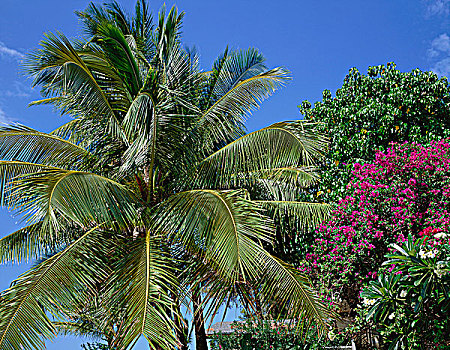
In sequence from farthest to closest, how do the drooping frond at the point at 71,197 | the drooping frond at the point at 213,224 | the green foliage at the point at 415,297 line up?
the green foliage at the point at 415,297 → the drooping frond at the point at 213,224 → the drooping frond at the point at 71,197

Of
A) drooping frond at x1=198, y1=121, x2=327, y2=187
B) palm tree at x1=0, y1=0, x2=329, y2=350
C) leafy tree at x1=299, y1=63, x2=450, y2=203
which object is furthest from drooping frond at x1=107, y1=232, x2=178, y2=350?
leafy tree at x1=299, y1=63, x2=450, y2=203

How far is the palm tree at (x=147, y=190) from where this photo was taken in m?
6.78

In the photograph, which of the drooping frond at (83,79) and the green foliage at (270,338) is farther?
the green foliage at (270,338)

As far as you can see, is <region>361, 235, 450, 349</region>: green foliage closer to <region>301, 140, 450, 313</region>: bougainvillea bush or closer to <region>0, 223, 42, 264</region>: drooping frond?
<region>301, 140, 450, 313</region>: bougainvillea bush

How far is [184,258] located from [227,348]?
6.65ft

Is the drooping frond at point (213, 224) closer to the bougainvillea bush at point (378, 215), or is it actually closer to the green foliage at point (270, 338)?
the green foliage at point (270, 338)

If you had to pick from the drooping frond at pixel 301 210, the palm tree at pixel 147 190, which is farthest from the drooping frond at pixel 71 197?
the drooping frond at pixel 301 210

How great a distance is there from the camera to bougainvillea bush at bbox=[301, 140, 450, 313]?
9.05 metres

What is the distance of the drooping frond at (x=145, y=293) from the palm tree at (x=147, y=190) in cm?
2

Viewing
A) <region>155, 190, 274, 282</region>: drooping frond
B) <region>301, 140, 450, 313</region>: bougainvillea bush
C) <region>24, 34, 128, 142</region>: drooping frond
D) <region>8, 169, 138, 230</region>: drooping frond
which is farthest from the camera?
<region>301, 140, 450, 313</region>: bougainvillea bush

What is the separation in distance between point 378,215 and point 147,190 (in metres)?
4.38

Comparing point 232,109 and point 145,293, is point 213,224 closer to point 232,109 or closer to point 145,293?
point 145,293

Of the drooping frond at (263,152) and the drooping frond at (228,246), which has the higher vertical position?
the drooping frond at (263,152)

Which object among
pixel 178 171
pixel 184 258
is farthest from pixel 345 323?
pixel 178 171
